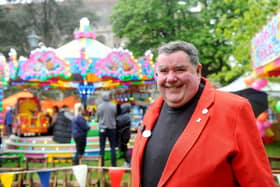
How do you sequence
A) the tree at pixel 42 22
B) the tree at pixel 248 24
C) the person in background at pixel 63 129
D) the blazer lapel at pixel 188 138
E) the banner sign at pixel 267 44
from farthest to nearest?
the tree at pixel 42 22 < the tree at pixel 248 24 < the person in background at pixel 63 129 < the banner sign at pixel 267 44 < the blazer lapel at pixel 188 138

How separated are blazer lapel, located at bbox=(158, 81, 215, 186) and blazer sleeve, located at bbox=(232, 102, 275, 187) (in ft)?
0.62

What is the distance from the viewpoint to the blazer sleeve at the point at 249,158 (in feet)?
5.84

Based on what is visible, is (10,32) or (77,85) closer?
(77,85)

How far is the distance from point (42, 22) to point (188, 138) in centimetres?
2767

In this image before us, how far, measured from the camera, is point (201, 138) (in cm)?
188

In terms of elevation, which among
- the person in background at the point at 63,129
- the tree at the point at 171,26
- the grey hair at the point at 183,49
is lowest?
the person in background at the point at 63,129

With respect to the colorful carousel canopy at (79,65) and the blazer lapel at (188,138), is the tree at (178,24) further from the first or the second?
the blazer lapel at (188,138)

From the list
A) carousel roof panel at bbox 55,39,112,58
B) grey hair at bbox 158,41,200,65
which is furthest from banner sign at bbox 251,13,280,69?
grey hair at bbox 158,41,200,65

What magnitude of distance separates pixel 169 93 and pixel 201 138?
1.18 feet

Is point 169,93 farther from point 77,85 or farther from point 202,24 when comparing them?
point 202,24

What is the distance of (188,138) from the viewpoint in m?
1.92

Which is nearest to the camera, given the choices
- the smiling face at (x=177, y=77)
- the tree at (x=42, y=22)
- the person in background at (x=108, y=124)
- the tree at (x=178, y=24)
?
the smiling face at (x=177, y=77)

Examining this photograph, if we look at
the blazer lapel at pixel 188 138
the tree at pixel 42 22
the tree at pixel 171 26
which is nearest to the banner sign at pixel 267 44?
the blazer lapel at pixel 188 138

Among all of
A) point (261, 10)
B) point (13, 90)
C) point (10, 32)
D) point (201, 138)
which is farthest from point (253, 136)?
point (13, 90)
